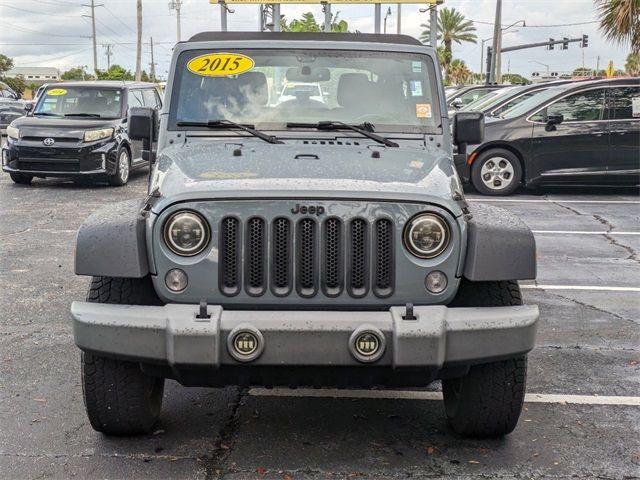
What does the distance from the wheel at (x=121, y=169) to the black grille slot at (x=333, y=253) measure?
443 inches

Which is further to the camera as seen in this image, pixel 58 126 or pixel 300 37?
pixel 58 126

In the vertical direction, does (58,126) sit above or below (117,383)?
above

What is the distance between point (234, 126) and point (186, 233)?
4.41 ft

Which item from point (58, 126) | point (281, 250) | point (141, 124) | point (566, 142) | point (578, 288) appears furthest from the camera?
point (58, 126)

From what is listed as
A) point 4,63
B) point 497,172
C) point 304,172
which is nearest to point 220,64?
point 304,172

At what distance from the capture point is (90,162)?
544 inches

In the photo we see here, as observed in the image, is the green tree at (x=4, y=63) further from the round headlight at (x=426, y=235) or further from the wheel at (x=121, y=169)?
the round headlight at (x=426, y=235)

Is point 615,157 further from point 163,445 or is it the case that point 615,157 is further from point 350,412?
point 163,445

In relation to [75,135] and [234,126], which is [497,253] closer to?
[234,126]

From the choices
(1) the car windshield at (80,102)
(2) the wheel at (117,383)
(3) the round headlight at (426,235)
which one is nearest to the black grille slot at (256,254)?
(2) the wheel at (117,383)

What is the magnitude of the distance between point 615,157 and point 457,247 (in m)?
10.6

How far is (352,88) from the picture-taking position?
16.5 feet

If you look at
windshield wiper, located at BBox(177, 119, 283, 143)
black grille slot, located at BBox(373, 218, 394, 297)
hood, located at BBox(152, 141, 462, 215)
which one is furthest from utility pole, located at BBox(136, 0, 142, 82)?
black grille slot, located at BBox(373, 218, 394, 297)

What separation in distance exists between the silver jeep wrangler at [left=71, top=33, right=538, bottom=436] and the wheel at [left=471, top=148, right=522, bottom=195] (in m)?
9.49
